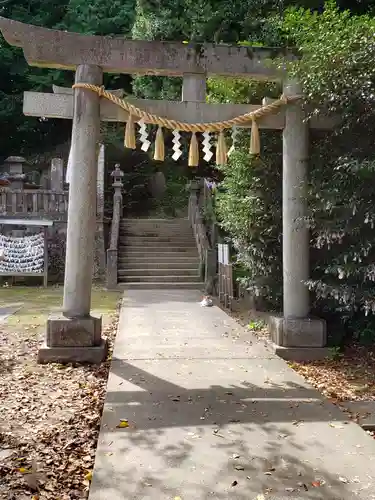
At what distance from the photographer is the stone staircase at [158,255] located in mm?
13258

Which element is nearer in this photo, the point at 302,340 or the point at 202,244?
the point at 302,340

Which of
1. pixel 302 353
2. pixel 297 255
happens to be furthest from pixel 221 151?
pixel 302 353

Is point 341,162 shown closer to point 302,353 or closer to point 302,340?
point 302,340

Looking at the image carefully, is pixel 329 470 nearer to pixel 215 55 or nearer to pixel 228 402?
pixel 228 402

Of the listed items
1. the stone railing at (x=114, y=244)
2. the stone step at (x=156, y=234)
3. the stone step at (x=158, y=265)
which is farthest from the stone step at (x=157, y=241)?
the stone step at (x=158, y=265)

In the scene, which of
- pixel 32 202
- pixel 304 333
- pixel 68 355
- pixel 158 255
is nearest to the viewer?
pixel 68 355

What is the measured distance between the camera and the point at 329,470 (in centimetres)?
291

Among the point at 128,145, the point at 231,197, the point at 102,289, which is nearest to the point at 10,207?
the point at 102,289

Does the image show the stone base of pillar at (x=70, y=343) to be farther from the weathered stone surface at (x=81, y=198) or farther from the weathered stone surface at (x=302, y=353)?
the weathered stone surface at (x=302, y=353)

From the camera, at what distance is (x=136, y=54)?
5555 mm

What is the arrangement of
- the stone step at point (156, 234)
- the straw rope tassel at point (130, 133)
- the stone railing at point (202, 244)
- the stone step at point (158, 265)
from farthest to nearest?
the stone step at point (156, 234), the stone step at point (158, 265), the stone railing at point (202, 244), the straw rope tassel at point (130, 133)

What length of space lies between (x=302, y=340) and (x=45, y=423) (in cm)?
326

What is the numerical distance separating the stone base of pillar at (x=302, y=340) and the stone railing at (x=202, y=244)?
6385 millimetres

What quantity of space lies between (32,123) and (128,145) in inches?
709
